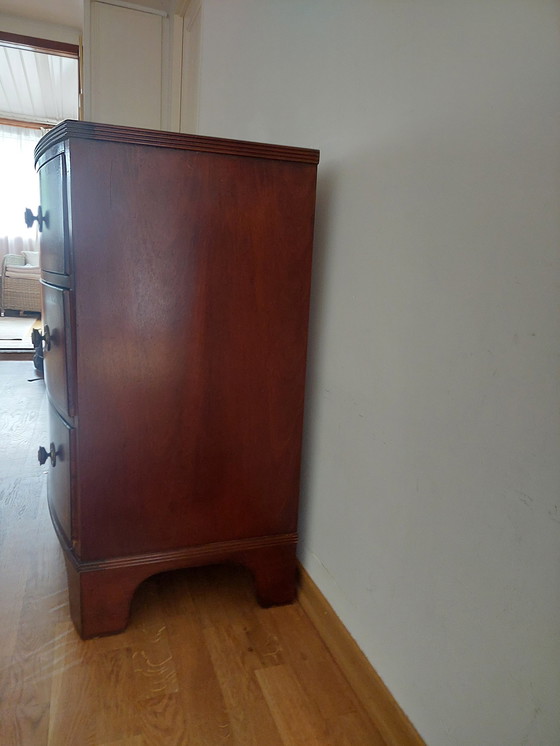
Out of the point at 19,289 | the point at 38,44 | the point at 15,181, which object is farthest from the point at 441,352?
the point at 15,181

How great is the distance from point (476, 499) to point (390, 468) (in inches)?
8.4

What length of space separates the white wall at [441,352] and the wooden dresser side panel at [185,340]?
104 mm

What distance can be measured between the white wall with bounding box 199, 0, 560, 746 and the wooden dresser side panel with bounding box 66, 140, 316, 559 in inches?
4.1

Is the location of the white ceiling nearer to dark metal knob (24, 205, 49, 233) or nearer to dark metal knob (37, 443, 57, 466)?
dark metal knob (24, 205, 49, 233)

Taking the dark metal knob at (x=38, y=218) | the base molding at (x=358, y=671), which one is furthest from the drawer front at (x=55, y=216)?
the base molding at (x=358, y=671)

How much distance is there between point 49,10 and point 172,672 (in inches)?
142

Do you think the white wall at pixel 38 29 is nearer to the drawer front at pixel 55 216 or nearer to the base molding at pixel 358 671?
the drawer front at pixel 55 216

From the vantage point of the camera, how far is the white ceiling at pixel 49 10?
3057 millimetres

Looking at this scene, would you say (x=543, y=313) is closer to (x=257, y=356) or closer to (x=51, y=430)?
(x=257, y=356)

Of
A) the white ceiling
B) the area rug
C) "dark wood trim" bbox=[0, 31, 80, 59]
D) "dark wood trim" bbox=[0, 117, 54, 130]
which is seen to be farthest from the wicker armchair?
the white ceiling

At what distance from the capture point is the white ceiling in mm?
3057

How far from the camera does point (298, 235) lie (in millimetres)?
1059

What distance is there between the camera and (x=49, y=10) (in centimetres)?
315

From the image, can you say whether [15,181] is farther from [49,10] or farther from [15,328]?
[49,10]
